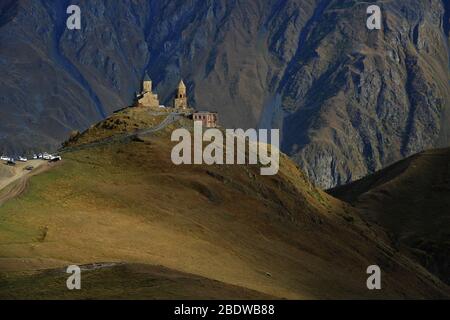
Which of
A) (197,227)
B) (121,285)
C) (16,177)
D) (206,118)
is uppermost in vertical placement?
(206,118)

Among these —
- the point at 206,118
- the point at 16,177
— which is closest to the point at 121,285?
the point at 16,177

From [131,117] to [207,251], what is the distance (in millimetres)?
57964

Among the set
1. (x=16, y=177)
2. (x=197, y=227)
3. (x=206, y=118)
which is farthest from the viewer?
(x=206, y=118)

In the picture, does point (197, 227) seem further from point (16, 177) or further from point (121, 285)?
A: point (121, 285)

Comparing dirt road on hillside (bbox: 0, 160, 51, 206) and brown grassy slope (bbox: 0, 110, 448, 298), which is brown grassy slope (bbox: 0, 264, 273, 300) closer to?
brown grassy slope (bbox: 0, 110, 448, 298)

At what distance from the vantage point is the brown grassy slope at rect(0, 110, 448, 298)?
109m

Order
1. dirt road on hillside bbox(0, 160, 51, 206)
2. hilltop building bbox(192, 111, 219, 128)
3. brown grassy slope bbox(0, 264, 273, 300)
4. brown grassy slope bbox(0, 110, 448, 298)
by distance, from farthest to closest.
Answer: hilltop building bbox(192, 111, 219, 128), dirt road on hillside bbox(0, 160, 51, 206), brown grassy slope bbox(0, 110, 448, 298), brown grassy slope bbox(0, 264, 273, 300)

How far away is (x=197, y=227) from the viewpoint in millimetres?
130750

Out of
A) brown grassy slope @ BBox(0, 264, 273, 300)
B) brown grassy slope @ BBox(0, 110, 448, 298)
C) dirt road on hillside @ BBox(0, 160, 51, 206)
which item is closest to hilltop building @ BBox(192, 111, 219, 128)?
brown grassy slope @ BBox(0, 110, 448, 298)

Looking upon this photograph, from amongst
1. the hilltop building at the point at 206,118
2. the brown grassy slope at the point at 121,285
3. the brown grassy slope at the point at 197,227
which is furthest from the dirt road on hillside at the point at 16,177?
the hilltop building at the point at 206,118

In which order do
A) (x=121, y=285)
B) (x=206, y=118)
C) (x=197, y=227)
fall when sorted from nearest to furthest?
(x=121, y=285) → (x=197, y=227) → (x=206, y=118)

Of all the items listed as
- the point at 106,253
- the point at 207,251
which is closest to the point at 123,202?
the point at 207,251
